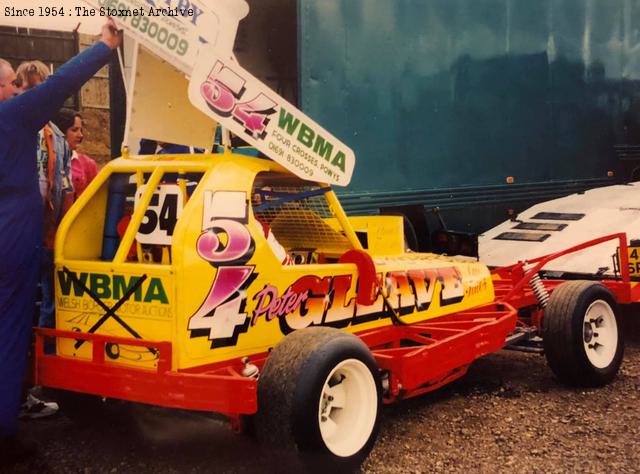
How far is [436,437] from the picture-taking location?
4.47m

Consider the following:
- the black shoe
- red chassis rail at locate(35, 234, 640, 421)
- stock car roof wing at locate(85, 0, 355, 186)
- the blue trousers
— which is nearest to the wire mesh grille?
stock car roof wing at locate(85, 0, 355, 186)

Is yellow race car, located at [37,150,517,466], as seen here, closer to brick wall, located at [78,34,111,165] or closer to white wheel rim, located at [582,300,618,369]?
white wheel rim, located at [582,300,618,369]

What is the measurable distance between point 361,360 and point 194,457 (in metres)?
1.06

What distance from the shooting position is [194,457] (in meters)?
4.16

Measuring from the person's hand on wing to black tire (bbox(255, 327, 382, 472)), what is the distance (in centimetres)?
167

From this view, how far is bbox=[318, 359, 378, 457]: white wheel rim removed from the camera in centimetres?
374

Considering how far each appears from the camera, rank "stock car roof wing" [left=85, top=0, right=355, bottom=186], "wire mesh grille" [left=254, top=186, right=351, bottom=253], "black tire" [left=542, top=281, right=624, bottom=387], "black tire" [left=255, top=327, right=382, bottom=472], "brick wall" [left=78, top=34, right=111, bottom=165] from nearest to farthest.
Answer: "black tire" [left=255, top=327, right=382, bottom=472]
"stock car roof wing" [left=85, top=0, right=355, bottom=186]
"wire mesh grille" [left=254, top=186, right=351, bottom=253]
"black tire" [left=542, top=281, right=624, bottom=387]
"brick wall" [left=78, top=34, right=111, bottom=165]

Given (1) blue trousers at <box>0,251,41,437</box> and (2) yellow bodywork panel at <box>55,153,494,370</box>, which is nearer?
(2) yellow bodywork panel at <box>55,153,494,370</box>

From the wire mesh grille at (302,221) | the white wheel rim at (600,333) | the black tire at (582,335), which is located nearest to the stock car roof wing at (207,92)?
the wire mesh grille at (302,221)

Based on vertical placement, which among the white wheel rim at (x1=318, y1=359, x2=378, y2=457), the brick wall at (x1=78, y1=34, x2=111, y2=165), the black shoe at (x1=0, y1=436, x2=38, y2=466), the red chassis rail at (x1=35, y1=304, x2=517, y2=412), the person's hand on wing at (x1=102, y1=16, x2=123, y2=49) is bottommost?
the black shoe at (x1=0, y1=436, x2=38, y2=466)

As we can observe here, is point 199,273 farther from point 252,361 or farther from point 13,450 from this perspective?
point 13,450

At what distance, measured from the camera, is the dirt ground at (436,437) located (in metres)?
4.06

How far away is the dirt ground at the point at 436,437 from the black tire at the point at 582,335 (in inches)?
5.6

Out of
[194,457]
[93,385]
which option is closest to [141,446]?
[194,457]
